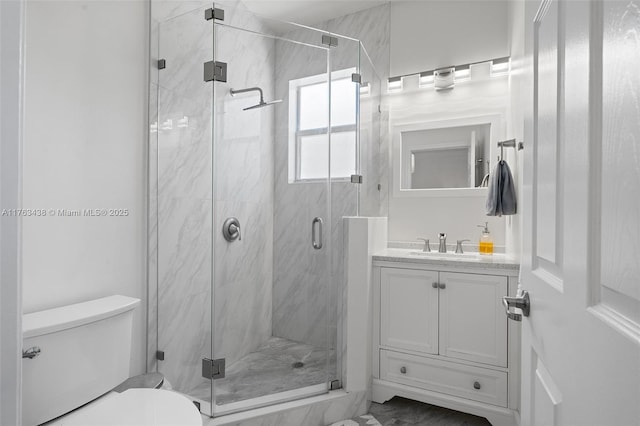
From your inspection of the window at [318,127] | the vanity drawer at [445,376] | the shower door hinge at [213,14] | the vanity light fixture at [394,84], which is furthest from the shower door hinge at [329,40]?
the vanity drawer at [445,376]

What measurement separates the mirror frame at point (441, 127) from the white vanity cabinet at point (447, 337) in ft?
2.40

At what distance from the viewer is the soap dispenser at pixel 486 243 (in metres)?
2.40

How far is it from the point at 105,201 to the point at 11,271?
138cm

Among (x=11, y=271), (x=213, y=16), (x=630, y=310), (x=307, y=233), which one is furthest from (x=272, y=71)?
(x=630, y=310)

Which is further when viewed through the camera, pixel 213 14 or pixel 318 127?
pixel 318 127

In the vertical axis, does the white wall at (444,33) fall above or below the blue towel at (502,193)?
above

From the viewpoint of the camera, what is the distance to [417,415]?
6.97 feet

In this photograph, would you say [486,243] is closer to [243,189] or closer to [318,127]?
[318,127]

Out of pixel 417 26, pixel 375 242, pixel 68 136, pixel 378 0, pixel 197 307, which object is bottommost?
pixel 197 307

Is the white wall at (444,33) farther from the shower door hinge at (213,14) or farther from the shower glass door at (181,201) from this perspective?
the shower glass door at (181,201)

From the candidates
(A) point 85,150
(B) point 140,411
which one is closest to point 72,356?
(B) point 140,411

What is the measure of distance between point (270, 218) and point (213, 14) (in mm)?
1135

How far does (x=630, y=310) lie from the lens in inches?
15.7

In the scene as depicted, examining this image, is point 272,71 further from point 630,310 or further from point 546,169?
point 630,310
